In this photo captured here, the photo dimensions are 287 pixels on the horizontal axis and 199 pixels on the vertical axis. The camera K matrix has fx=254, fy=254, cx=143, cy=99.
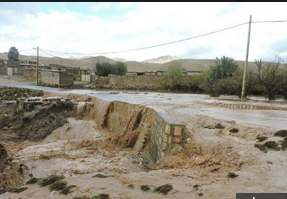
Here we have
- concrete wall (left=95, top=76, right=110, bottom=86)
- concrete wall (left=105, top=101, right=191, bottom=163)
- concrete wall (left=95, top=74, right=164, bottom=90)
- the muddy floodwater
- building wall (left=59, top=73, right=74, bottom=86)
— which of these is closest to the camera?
the muddy floodwater

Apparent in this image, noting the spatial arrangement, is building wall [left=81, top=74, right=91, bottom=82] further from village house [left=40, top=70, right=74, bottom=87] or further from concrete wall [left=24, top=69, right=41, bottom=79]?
concrete wall [left=24, top=69, right=41, bottom=79]

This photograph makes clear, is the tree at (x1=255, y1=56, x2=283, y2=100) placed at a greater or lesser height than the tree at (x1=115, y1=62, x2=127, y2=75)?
lesser

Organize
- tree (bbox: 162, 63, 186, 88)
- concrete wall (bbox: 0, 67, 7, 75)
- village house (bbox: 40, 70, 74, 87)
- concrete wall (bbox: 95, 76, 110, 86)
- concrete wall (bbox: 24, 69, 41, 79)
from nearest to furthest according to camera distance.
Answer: village house (bbox: 40, 70, 74, 87), tree (bbox: 162, 63, 186, 88), concrete wall (bbox: 95, 76, 110, 86), concrete wall (bbox: 24, 69, 41, 79), concrete wall (bbox: 0, 67, 7, 75)

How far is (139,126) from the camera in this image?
32.2 feet

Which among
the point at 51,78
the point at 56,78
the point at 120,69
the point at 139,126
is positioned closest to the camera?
the point at 139,126

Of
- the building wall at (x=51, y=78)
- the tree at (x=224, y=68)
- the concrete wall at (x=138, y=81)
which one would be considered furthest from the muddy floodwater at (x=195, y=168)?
the concrete wall at (x=138, y=81)

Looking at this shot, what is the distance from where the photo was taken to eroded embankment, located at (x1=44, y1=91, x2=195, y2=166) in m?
6.03

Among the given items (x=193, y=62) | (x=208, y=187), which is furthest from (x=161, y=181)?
(x=193, y=62)

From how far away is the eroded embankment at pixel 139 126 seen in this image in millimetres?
6031

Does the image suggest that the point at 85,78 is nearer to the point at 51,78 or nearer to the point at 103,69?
the point at 103,69

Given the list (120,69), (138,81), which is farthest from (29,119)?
(120,69)

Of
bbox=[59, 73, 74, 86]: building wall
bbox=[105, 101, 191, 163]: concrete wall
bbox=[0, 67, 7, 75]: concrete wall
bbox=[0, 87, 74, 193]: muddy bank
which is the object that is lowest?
bbox=[0, 87, 74, 193]: muddy bank

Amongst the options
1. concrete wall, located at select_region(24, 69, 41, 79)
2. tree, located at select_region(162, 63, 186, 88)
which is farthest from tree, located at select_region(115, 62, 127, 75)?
concrete wall, located at select_region(24, 69, 41, 79)

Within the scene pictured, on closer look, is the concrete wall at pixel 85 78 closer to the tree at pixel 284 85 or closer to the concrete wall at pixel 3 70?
the concrete wall at pixel 3 70
